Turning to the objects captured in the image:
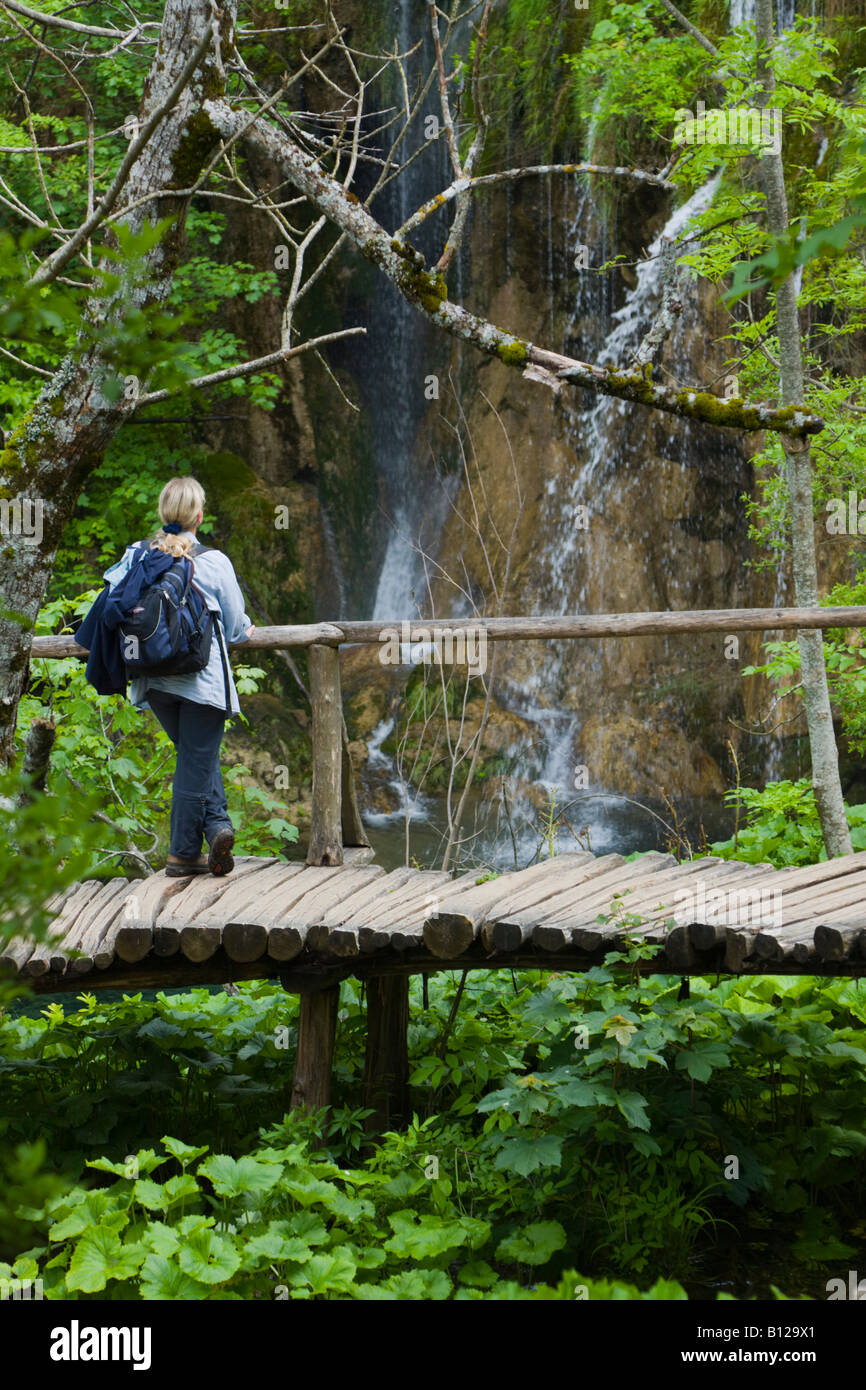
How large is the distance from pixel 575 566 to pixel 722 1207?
8901mm

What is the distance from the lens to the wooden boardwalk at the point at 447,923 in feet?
12.2

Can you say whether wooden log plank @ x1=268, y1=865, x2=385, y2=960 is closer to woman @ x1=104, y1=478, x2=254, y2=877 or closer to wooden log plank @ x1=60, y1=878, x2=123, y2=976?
woman @ x1=104, y1=478, x2=254, y2=877

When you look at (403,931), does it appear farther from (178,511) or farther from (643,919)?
(178,511)

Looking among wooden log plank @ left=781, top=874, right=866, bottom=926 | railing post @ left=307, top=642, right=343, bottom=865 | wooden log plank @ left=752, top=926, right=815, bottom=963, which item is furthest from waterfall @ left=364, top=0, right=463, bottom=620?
wooden log plank @ left=752, top=926, right=815, bottom=963

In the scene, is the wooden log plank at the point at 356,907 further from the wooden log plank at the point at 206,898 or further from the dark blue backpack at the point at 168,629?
the dark blue backpack at the point at 168,629

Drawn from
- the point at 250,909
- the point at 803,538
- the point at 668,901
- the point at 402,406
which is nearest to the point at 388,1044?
the point at 250,909

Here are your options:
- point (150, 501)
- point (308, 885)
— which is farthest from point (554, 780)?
point (308, 885)

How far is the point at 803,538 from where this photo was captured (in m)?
7.33

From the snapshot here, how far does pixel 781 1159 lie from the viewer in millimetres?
4344

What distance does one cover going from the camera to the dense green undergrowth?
11.5 ft

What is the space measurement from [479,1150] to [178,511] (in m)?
2.44

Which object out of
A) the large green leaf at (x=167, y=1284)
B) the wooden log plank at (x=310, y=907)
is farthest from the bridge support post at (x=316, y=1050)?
the large green leaf at (x=167, y=1284)

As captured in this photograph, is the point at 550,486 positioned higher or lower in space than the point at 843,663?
higher

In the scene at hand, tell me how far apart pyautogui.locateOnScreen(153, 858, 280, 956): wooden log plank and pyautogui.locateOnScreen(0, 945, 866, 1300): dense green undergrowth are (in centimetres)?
64
